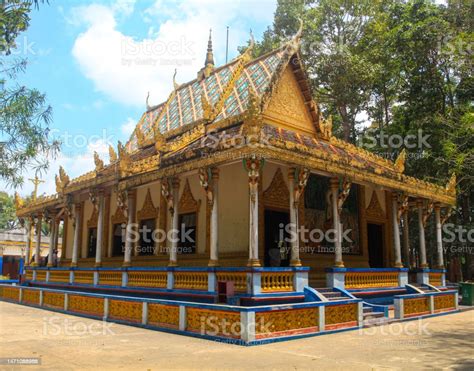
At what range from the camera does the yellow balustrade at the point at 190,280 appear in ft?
34.2

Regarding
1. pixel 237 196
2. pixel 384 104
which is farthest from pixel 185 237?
pixel 384 104

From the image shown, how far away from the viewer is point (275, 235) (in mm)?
12773

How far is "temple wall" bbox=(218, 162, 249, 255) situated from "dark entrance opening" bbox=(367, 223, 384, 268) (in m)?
6.11

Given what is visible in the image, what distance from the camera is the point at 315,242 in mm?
13477

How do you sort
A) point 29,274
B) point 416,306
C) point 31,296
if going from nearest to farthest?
1. point 416,306
2. point 31,296
3. point 29,274

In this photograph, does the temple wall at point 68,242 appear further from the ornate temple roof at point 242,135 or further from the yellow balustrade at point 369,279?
the yellow balustrade at point 369,279

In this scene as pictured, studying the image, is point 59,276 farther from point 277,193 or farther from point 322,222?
point 322,222

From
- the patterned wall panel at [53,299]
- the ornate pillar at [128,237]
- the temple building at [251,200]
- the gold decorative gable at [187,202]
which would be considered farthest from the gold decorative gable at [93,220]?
the gold decorative gable at [187,202]

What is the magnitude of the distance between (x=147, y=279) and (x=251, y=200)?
15.0ft

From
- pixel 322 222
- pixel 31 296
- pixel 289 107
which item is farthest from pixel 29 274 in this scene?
pixel 289 107

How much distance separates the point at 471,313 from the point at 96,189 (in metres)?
12.7

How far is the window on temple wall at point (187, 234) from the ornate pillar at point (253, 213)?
4250mm

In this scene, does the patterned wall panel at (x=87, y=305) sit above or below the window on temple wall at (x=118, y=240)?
below

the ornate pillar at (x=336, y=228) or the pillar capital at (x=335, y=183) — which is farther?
the pillar capital at (x=335, y=183)
